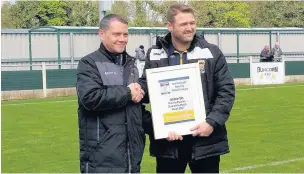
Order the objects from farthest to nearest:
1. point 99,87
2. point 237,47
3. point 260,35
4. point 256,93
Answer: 1. point 260,35
2. point 237,47
3. point 256,93
4. point 99,87

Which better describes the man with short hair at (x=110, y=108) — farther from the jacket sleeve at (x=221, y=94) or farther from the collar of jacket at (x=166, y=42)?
the jacket sleeve at (x=221, y=94)

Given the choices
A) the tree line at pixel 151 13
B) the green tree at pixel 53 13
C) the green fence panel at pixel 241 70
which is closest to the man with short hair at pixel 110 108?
the green fence panel at pixel 241 70

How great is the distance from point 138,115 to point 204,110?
514 mm

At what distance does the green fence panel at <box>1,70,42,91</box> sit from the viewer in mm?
22828

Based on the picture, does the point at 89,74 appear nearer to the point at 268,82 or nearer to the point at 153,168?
the point at 153,168

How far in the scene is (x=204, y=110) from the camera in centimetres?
468

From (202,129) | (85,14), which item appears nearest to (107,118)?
(202,129)

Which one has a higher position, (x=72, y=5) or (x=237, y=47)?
(x=72, y=5)

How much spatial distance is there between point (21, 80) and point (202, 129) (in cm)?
1943

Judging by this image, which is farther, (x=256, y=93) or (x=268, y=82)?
(x=268, y=82)

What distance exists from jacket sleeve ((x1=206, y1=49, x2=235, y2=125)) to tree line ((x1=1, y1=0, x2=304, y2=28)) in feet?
143

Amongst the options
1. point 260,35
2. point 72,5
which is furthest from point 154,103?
point 72,5

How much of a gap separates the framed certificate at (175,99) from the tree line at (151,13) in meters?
43.6

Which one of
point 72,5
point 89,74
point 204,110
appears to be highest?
point 72,5
